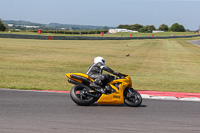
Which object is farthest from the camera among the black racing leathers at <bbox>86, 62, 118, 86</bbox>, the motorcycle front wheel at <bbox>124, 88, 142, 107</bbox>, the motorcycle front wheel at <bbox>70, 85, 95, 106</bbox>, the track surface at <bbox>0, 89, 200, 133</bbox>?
the motorcycle front wheel at <bbox>124, 88, 142, 107</bbox>

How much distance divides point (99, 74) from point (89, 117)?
1687 millimetres

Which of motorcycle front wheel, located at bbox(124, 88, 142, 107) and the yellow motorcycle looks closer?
the yellow motorcycle

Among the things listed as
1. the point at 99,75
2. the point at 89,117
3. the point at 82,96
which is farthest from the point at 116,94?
the point at 89,117

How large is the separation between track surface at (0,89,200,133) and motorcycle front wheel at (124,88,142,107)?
0.17 metres

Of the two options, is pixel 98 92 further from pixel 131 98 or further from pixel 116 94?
pixel 131 98

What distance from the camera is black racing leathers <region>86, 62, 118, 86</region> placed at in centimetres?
867

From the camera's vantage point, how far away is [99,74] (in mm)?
8812

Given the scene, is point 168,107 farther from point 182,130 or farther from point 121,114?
point 182,130

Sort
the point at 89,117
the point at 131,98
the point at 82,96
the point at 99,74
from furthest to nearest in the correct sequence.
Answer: the point at 131,98 → the point at 99,74 → the point at 82,96 → the point at 89,117

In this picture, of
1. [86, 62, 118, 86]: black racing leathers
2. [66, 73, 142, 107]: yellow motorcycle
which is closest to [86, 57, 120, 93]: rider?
[86, 62, 118, 86]: black racing leathers

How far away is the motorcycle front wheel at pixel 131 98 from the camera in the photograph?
29.2ft

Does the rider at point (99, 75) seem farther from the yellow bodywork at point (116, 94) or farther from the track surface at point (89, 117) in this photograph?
the track surface at point (89, 117)

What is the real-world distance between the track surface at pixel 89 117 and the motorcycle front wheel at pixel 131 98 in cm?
17

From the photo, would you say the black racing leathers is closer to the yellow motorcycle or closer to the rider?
the rider
